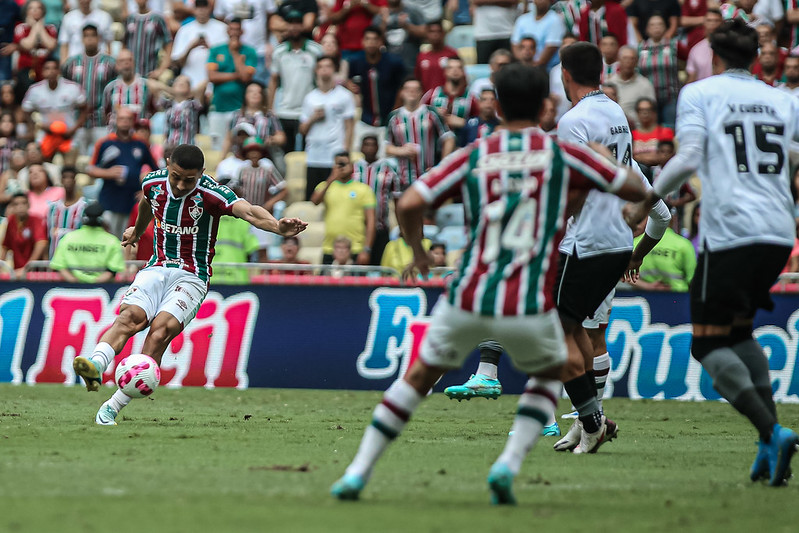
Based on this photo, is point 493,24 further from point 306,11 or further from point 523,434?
point 523,434

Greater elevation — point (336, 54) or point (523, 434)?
point (336, 54)

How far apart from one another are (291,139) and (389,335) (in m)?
6.36

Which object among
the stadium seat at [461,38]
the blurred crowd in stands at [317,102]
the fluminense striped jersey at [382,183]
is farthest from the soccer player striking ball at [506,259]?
the stadium seat at [461,38]

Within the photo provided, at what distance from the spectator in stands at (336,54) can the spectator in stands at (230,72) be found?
133 centimetres

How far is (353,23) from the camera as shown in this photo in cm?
2094

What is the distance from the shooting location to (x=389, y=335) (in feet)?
50.5

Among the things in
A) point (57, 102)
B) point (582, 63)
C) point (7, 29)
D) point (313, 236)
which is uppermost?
point (582, 63)

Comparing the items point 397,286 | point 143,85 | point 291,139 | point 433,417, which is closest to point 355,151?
point 291,139

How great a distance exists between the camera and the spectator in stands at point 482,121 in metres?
17.8

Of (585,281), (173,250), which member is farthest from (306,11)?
(585,281)

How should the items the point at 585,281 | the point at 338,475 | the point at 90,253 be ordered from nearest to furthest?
the point at 338,475, the point at 585,281, the point at 90,253

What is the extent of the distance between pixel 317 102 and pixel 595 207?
1111 centimetres

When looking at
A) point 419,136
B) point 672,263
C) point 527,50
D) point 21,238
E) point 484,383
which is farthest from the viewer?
point 21,238

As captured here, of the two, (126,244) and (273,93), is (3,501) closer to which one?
(126,244)
